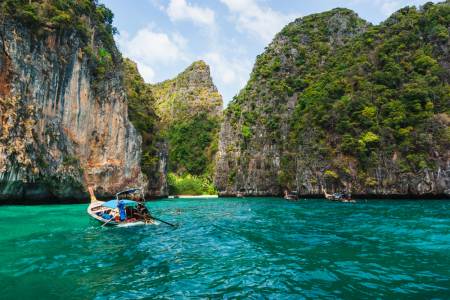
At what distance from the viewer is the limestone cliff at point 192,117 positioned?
86.4m

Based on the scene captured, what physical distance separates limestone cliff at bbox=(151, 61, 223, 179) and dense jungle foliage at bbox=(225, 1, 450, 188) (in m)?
25.5

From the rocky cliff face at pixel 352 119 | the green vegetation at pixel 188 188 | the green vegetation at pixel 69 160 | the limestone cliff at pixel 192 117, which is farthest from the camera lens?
the limestone cliff at pixel 192 117

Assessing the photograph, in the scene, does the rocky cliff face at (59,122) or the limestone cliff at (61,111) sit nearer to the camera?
the rocky cliff face at (59,122)

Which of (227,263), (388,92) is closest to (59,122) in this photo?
(227,263)

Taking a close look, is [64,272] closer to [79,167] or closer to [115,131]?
[79,167]

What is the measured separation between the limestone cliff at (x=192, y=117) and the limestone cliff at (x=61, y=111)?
45619 millimetres

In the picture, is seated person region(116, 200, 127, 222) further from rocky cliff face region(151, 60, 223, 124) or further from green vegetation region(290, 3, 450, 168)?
rocky cliff face region(151, 60, 223, 124)

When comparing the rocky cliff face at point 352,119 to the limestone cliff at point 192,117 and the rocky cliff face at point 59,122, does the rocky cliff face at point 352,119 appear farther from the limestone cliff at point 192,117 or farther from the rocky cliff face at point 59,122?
the rocky cliff face at point 59,122

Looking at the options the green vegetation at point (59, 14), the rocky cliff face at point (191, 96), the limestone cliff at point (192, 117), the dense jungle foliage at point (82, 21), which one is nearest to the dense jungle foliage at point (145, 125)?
the dense jungle foliage at point (82, 21)

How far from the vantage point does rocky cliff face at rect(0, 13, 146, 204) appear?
24.0 metres

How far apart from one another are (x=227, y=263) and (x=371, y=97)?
42031 millimetres

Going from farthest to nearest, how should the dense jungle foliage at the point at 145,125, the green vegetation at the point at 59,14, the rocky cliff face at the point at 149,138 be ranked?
1. the rocky cliff face at the point at 149,138
2. the dense jungle foliage at the point at 145,125
3. the green vegetation at the point at 59,14

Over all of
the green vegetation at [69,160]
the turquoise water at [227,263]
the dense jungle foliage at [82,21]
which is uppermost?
the dense jungle foliage at [82,21]

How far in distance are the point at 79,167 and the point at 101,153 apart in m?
4.77
